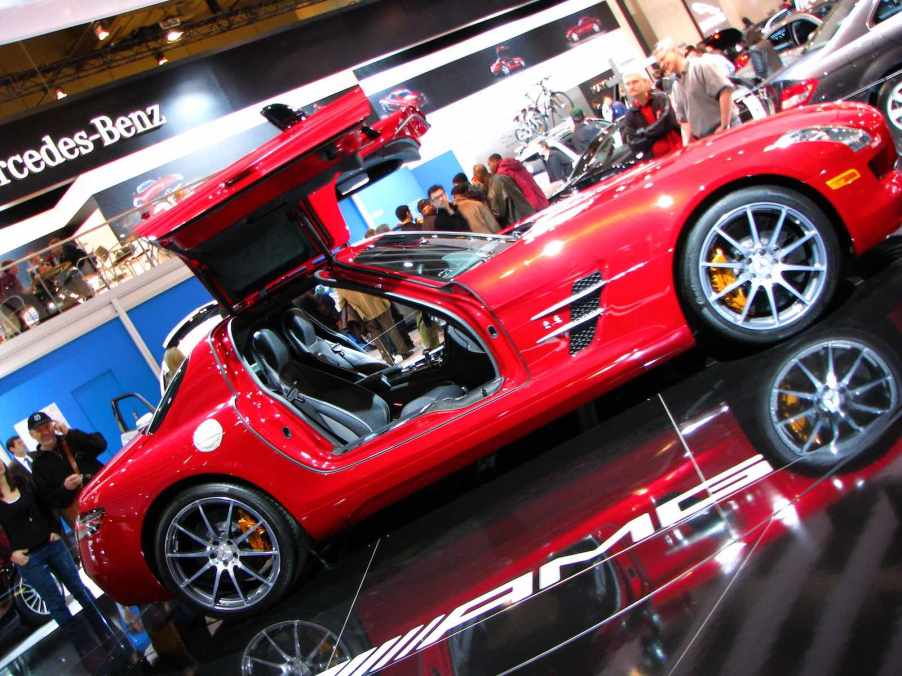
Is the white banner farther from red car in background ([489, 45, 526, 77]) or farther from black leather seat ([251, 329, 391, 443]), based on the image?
red car in background ([489, 45, 526, 77])

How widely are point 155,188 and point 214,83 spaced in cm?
189

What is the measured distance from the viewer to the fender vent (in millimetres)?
3791

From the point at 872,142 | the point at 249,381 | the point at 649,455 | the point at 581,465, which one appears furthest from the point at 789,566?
the point at 249,381

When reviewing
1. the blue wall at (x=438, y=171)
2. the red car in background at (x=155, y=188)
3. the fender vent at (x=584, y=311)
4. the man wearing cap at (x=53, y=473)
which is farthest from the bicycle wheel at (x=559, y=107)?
the fender vent at (x=584, y=311)

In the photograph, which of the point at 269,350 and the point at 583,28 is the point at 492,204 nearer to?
the point at 269,350

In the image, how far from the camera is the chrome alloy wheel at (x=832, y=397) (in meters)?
2.73

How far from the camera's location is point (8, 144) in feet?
36.1

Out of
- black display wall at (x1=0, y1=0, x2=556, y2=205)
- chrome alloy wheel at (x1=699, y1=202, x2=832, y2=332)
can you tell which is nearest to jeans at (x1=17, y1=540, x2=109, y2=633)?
chrome alloy wheel at (x1=699, y1=202, x2=832, y2=332)

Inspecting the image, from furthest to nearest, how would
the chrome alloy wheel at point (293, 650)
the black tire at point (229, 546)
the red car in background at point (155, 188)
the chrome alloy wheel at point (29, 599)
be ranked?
the red car in background at point (155, 188) < the chrome alloy wheel at point (29, 599) < the black tire at point (229, 546) < the chrome alloy wheel at point (293, 650)

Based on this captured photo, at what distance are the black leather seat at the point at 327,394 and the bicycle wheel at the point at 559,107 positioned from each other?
33.8 ft

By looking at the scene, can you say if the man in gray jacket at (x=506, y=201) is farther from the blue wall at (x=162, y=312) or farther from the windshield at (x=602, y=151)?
the blue wall at (x=162, y=312)

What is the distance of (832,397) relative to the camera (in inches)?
119

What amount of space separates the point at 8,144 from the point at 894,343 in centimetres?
1131

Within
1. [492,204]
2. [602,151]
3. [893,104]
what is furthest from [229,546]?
[602,151]
